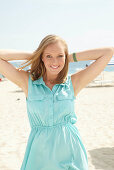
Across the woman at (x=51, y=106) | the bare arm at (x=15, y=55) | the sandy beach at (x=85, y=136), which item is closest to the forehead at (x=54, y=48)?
the woman at (x=51, y=106)

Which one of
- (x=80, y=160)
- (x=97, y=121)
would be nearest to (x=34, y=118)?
(x=80, y=160)

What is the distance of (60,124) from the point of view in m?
1.68

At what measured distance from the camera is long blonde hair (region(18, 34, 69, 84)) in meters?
1.71

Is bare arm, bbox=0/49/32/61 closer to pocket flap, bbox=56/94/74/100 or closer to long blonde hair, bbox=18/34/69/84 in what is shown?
long blonde hair, bbox=18/34/69/84

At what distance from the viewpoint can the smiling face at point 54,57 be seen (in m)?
1.69

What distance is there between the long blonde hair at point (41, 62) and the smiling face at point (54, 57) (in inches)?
1.4

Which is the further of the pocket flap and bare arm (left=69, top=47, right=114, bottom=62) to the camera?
bare arm (left=69, top=47, right=114, bottom=62)

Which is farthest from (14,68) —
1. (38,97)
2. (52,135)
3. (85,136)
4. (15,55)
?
(85,136)

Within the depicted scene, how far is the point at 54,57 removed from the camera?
1.70 meters

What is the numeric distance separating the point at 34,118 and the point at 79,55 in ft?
2.19

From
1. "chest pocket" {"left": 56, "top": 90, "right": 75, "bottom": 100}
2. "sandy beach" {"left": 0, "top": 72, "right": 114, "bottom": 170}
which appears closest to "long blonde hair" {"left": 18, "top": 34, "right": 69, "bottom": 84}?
"chest pocket" {"left": 56, "top": 90, "right": 75, "bottom": 100}

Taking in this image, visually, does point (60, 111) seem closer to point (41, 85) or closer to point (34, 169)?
point (41, 85)

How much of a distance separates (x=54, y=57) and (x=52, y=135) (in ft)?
1.89

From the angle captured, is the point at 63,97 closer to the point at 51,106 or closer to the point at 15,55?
the point at 51,106
